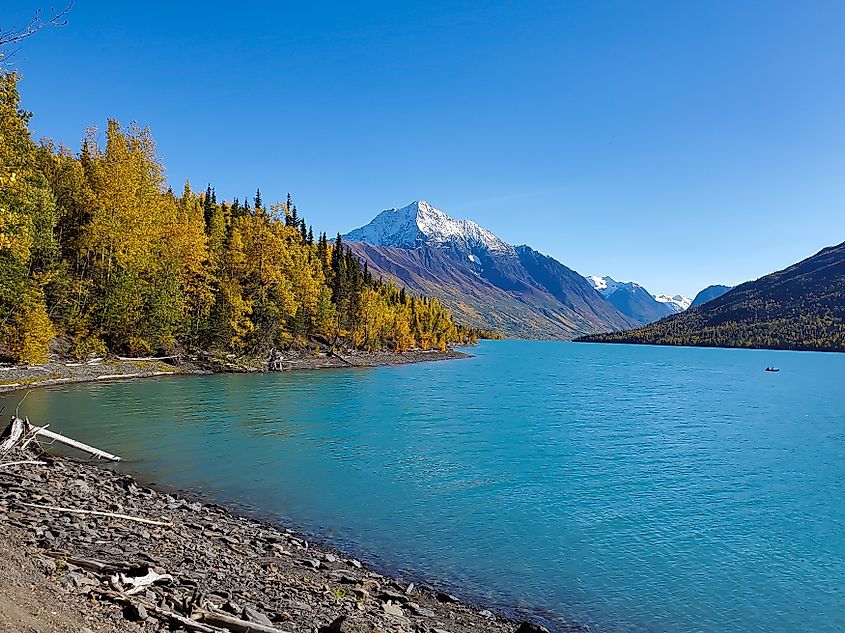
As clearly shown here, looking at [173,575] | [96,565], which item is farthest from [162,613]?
[96,565]

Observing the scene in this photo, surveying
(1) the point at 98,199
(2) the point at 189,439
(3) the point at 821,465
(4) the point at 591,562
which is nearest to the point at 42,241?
(1) the point at 98,199

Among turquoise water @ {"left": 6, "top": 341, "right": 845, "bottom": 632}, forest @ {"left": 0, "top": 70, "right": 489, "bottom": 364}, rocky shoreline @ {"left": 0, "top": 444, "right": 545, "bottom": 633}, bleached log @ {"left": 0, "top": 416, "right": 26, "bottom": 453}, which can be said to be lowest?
turquoise water @ {"left": 6, "top": 341, "right": 845, "bottom": 632}

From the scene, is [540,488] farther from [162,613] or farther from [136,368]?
[136,368]

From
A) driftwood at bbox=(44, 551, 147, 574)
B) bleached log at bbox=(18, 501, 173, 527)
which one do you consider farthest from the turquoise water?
driftwood at bbox=(44, 551, 147, 574)

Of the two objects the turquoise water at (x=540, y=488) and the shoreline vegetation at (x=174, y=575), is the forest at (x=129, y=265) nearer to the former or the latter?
the turquoise water at (x=540, y=488)

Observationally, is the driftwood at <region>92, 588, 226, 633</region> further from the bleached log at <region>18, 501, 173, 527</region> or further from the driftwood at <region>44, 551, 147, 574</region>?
the bleached log at <region>18, 501, 173, 527</region>

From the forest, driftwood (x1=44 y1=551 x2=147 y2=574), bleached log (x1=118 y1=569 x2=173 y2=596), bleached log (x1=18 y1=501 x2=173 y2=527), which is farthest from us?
the forest

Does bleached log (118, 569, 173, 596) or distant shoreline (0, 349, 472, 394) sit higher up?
distant shoreline (0, 349, 472, 394)

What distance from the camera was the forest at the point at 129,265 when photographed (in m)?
45.4

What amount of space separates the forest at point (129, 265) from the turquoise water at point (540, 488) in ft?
27.6

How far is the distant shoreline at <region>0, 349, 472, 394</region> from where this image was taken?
157 ft

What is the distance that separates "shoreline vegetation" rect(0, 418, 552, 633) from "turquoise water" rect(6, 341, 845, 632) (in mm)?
1867

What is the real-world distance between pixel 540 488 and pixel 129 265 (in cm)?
5143

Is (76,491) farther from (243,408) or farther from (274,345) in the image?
(274,345)
